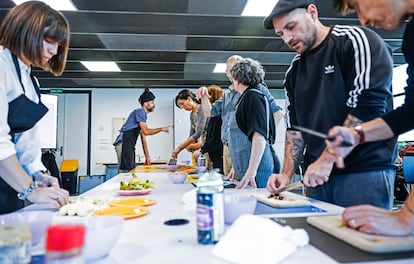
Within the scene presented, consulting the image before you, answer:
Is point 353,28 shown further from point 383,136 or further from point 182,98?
point 182,98

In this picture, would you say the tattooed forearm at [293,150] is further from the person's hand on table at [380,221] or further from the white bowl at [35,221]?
the white bowl at [35,221]

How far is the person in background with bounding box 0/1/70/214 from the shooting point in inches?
38.3

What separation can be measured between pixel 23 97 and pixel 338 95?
1.11 meters

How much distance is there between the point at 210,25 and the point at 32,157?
9.57 feet

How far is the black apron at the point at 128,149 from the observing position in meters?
3.56

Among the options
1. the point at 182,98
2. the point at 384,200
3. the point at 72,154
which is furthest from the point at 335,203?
the point at 72,154

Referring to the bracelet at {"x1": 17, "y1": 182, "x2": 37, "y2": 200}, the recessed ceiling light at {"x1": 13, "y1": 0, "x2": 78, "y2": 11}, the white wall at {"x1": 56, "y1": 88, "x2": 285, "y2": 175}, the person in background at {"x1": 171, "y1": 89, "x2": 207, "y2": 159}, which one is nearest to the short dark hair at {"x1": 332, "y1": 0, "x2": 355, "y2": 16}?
the bracelet at {"x1": 17, "y1": 182, "x2": 37, "y2": 200}

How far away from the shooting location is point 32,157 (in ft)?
3.99

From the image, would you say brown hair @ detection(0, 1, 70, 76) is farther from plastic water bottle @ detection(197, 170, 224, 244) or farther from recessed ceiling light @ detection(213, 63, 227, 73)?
recessed ceiling light @ detection(213, 63, 227, 73)

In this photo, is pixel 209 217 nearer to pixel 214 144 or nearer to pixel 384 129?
pixel 384 129

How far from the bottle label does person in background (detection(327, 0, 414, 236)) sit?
0.31 metres

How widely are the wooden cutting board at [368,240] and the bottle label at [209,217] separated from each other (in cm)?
26

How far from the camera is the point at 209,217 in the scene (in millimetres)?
626

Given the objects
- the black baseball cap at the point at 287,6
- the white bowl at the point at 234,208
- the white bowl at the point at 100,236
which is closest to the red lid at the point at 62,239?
the white bowl at the point at 100,236
